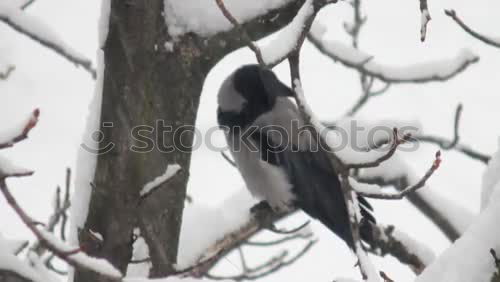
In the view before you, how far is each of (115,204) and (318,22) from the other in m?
1.75

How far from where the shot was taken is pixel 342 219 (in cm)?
320

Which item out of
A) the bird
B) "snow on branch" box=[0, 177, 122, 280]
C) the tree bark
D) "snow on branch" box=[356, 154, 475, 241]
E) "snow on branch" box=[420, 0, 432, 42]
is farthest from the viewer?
the bird

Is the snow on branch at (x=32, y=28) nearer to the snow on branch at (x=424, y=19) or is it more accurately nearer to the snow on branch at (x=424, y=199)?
the snow on branch at (x=424, y=199)

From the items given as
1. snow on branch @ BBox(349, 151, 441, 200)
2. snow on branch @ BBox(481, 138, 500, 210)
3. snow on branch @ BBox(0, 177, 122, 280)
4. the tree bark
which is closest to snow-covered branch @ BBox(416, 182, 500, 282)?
snow on branch @ BBox(481, 138, 500, 210)

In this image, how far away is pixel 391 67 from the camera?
10.9 feet

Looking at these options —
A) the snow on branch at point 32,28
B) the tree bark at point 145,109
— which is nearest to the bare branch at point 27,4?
the snow on branch at point 32,28

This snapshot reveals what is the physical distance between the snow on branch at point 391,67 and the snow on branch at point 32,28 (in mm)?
1121

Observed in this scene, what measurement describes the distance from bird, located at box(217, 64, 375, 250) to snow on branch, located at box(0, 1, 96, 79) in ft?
2.91

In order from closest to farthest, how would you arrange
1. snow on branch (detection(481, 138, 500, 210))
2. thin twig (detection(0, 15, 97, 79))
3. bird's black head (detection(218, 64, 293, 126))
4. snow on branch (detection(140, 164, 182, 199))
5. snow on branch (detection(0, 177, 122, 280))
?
snow on branch (detection(0, 177, 122, 280)), snow on branch (detection(481, 138, 500, 210)), snow on branch (detection(140, 164, 182, 199)), thin twig (detection(0, 15, 97, 79)), bird's black head (detection(218, 64, 293, 126))

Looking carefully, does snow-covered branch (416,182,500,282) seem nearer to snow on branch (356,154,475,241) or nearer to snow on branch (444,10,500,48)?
snow on branch (444,10,500,48)

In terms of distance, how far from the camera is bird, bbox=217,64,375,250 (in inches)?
127

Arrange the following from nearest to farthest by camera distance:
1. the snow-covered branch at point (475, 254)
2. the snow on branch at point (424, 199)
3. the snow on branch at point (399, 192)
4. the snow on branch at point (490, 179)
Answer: the snow-covered branch at point (475, 254) → the snow on branch at point (490, 179) → the snow on branch at point (399, 192) → the snow on branch at point (424, 199)

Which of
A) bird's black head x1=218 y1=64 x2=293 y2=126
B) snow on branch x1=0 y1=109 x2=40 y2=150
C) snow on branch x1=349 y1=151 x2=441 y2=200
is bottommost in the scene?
bird's black head x1=218 y1=64 x2=293 y2=126

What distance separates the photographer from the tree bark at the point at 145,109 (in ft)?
6.98
